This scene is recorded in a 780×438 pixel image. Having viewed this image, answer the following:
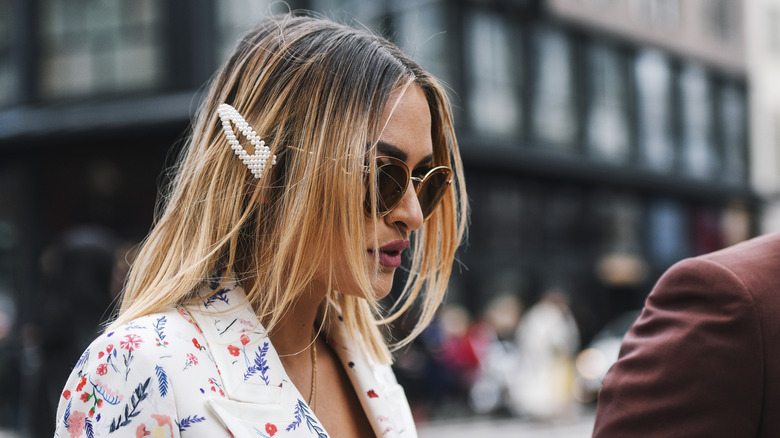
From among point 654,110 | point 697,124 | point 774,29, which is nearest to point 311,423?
point 654,110

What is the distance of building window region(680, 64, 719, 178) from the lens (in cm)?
3011

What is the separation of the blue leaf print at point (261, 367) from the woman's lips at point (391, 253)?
1.05 feet

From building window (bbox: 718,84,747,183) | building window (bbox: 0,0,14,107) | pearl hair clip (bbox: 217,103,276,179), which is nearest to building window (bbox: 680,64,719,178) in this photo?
building window (bbox: 718,84,747,183)

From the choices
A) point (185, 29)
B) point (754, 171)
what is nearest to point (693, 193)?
point (754, 171)

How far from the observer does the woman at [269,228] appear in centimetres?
171

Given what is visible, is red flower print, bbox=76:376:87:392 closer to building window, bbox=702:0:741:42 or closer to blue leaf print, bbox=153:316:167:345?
blue leaf print, bbox=153:316:167:345

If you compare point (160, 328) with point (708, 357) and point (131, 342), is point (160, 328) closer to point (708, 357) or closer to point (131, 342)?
point (131, 342)

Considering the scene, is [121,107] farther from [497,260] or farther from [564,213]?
[564,213]

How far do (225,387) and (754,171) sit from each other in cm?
3497

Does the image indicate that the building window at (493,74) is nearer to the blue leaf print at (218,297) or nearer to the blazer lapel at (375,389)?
the blazer lapel at (375,389)

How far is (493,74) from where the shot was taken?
2244 cm

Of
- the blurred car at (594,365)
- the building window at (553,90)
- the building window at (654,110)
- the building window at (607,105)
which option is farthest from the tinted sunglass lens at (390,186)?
the building window at (654,110)

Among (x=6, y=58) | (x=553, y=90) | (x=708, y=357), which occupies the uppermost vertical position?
(x=708, y=357)

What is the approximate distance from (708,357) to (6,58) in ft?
60.2
